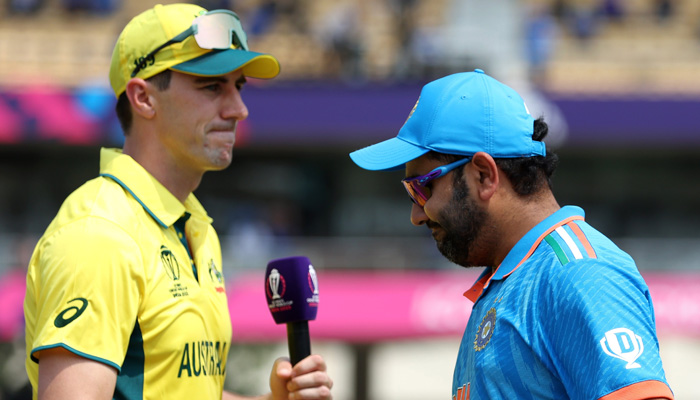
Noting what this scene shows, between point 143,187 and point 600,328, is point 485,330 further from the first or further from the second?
point 143,187

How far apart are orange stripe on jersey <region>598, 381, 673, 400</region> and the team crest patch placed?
0.38 metres

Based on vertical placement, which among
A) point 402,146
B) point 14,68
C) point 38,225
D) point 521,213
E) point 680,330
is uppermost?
point 14,68

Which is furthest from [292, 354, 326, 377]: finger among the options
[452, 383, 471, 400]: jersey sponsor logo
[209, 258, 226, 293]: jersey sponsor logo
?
[452, 383, 471, 400]: jersey sponsor logo

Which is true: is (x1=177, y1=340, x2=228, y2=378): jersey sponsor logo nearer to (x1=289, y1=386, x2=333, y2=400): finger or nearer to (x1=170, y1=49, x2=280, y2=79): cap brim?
(x1=289, y1=386, x2=333, y2=400): finger

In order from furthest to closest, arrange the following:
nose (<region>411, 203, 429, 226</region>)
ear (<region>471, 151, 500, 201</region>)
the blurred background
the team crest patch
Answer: the blurred background < nose (<region>411, 203, 429, 226</region>) < ear (<region>471, 151, 500, 201</region>) < the team crest patch

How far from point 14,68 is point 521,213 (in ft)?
49.5

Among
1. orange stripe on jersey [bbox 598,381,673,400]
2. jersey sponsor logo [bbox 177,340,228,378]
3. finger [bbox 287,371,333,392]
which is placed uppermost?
orange stripe on jersey [bbox 598,381,673,400]

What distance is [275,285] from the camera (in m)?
2.98

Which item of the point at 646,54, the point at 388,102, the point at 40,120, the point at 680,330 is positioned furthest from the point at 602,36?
the point at 40,120

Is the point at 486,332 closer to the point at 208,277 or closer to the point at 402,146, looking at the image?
the point at 402,146

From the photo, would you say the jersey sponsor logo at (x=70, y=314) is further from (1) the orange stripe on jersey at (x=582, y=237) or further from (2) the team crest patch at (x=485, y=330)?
(1) the orange stripe on jersey at (x=582, y=237)

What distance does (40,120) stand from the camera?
1417 centimetres

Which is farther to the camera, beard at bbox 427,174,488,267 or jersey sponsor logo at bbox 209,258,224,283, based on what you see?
jersey sponsor logo at bbox 209,258,224,283

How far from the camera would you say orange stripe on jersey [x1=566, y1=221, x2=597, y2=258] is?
2214 mm
